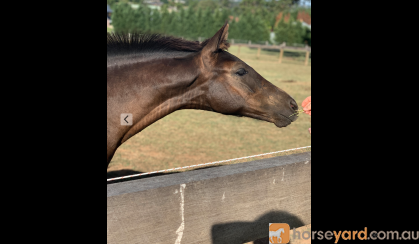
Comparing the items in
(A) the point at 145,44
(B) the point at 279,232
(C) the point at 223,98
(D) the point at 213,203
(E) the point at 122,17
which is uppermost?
(E) the point at 122,17

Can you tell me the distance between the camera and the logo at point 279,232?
2564 millimetres

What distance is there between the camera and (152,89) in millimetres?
2555

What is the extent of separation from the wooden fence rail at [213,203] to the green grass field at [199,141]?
2975mm

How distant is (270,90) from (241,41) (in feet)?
120

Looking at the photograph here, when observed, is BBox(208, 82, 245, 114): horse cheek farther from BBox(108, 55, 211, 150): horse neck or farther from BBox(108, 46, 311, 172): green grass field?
BBox(108, 46, 311, 172): green grass field

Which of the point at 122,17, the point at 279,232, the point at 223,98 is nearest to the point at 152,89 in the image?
the point at 223,98

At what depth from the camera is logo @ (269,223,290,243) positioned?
2564mm

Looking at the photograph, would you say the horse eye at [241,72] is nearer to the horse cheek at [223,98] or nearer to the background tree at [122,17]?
the horse cheek at [223,98]

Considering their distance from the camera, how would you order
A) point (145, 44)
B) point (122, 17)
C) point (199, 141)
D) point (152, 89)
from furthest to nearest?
1. point (122, 17)
2. point (199, 141)
3. point (145, 44)
4. point (152, 89)

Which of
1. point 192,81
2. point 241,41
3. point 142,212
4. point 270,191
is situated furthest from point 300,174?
point 241,41

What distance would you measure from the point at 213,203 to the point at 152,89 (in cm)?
98

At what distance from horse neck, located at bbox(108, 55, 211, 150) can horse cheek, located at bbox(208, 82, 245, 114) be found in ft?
0.29

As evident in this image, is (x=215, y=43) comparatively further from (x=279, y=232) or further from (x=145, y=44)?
(x=279, y=232)

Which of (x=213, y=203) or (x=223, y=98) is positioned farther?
(x=223, y=98)
